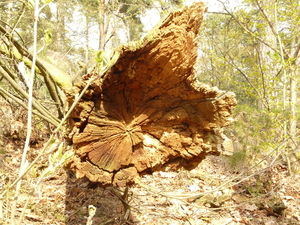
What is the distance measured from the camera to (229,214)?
11.5 ft

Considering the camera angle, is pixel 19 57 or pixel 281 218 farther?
pixel 281 218

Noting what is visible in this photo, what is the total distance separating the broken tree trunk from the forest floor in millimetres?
574

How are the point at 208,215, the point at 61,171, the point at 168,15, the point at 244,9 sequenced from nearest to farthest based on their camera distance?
1. the point at 168,15
2. the point at 208,215
3. the point at 61,171
4. the point at 244,9

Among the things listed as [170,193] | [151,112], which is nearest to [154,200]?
[170,193]

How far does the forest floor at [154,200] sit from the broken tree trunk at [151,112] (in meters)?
0.57

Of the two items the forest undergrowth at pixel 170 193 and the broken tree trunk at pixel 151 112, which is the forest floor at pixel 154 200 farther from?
the broken tree trunk at pixel 151 112

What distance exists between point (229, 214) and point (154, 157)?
236 cm

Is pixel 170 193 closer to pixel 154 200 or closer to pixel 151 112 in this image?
pixel 154 200

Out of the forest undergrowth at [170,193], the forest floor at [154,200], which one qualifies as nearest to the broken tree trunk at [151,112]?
the forest undergrowth at [170,193]

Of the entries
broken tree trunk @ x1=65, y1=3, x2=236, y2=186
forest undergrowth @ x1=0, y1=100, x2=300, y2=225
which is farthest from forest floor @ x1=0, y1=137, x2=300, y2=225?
broken tree trunk @ x1=65, y1=3, x2=236, y2=186

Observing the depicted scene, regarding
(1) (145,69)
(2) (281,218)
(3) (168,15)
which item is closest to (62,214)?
(1) (145,69)

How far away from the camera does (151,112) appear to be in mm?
1888

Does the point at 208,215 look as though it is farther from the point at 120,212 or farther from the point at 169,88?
the point at 169,88

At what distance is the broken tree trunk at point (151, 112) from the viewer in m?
1.54
